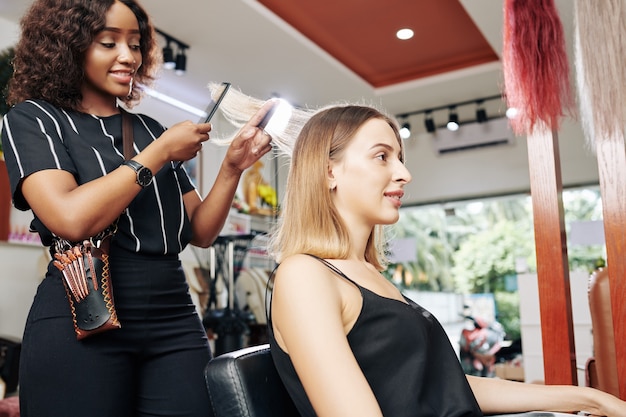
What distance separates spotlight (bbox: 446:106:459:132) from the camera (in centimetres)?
643

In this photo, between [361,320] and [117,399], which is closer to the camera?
[361,320]

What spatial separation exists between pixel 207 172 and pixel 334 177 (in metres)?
5.03

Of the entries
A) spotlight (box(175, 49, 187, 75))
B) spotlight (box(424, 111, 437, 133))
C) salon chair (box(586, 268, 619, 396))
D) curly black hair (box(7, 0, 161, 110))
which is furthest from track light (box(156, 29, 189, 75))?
salon chair (box(586, 268, 619, 396))

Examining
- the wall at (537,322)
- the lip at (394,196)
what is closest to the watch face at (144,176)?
the lip at (394,196)

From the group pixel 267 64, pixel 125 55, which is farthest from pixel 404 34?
pixel 125 55

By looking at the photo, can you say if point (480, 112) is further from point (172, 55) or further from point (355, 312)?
point (355, 312)

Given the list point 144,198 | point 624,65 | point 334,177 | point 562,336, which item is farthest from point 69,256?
point 624,65

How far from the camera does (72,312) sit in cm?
114

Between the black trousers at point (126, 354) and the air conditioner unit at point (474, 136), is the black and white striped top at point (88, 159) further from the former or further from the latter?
the air conditioner unit at point (474, 136)

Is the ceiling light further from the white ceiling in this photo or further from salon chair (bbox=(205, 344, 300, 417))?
salon chair (bbox=(205, 344, 300, 417))

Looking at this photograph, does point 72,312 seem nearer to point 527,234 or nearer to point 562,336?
point 562,336

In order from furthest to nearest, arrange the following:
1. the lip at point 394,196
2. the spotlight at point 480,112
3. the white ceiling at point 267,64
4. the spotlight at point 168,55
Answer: the spotlight at point 480,112, the spotlight at point 168,55, the white ceiling at point 267,64, the lip at point 394,196

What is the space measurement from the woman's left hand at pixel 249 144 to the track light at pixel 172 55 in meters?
3.46

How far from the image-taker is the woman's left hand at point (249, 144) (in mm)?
1401
